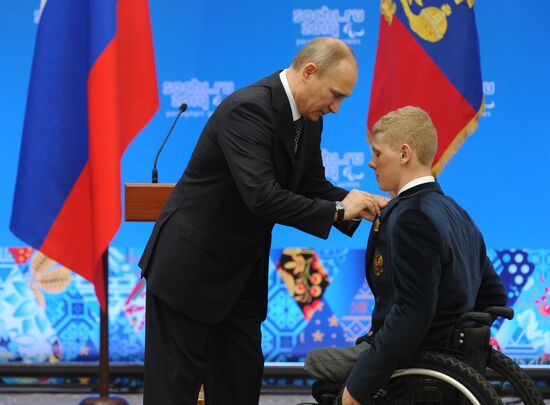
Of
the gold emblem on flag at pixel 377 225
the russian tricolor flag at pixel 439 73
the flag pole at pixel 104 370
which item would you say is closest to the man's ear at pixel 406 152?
the gold emblem on flag at pixel 377 225

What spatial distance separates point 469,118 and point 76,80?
1.56m

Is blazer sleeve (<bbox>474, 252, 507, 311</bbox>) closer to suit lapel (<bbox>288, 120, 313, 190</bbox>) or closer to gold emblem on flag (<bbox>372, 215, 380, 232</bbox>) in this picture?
gold emblem on flag (<bbox>372, 215, 380, 232</bbox>)

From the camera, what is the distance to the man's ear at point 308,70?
2.52 meters

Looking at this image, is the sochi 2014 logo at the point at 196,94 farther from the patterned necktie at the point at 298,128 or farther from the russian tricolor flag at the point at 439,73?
the patterned necktie at the point at 298,128

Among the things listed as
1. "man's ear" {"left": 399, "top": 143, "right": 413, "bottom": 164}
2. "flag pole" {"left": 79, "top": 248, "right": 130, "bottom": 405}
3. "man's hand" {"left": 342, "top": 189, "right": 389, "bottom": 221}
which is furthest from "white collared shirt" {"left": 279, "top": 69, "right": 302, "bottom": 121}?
"flag pole" {"left": 79, "top": 248, "right": 130, "bottom": 405}

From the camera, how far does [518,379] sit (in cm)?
230

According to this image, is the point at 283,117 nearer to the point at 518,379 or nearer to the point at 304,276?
the point at 518,379

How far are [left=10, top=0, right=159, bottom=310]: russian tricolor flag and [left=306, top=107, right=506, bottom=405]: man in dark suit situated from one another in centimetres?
148

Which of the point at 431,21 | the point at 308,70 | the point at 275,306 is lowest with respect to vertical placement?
the point at 275,306

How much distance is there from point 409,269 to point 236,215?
2.14 ft

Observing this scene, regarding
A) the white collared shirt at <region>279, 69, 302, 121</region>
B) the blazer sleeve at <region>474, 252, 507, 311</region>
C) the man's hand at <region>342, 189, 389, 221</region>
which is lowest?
the blazer sleeve at <region>474, 252, 507, 311</region>

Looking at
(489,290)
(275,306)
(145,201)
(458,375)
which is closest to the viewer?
(458,375)

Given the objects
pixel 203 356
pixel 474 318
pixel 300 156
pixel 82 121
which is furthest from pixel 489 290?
pixel 82 121

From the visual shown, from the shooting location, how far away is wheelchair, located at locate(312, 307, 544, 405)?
214cm
